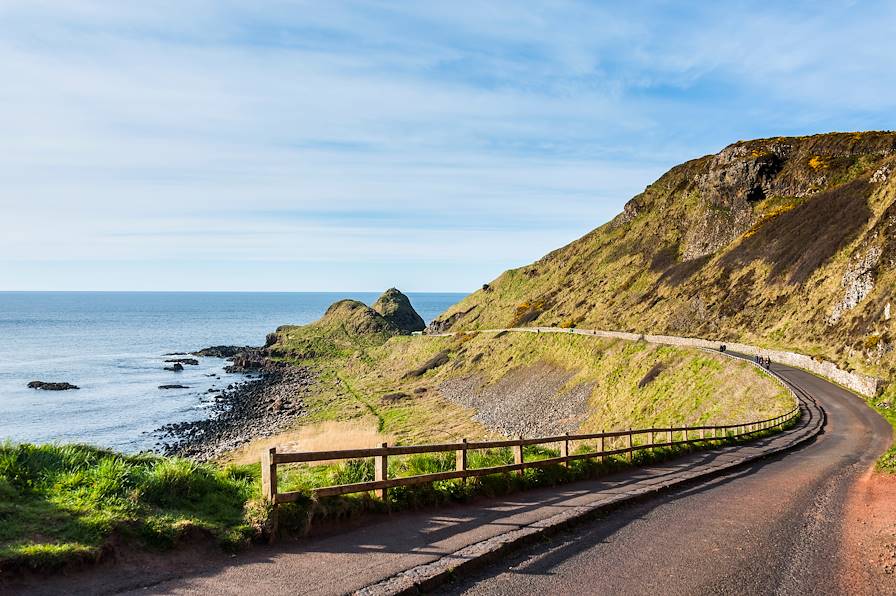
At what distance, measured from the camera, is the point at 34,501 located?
985 centimetres

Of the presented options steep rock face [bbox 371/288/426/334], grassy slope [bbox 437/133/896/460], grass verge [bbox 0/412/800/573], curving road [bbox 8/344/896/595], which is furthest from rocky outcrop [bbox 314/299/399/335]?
grass verge [bbox 0/412/800/573]

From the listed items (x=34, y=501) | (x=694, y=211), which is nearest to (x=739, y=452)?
(x=34, y=501)

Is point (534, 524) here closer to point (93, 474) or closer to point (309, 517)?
point (309, 517)

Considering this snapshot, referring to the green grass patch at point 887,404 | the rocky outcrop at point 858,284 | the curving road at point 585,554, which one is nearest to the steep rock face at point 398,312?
the rocky outcrop at point 858,284

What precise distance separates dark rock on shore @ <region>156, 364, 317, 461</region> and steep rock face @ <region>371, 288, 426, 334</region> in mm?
45165

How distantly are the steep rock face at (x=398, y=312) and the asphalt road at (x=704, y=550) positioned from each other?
12454cm

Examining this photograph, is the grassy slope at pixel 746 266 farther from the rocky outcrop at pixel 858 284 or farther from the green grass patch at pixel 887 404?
the rocky outcrop at pixel 858 284

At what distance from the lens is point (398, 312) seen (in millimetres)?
149750

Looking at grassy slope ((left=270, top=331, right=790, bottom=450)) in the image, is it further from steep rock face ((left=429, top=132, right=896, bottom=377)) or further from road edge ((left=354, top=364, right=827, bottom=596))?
road edge ((left=354, top=364, right=827, bottom=596))

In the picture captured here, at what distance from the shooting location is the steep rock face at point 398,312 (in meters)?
144

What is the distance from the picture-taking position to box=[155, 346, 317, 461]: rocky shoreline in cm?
5688

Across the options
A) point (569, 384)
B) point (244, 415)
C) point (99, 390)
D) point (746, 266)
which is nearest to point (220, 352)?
point (99, 390)

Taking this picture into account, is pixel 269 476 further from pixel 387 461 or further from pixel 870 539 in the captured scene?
pixel 870 539

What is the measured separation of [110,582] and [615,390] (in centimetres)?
5490
